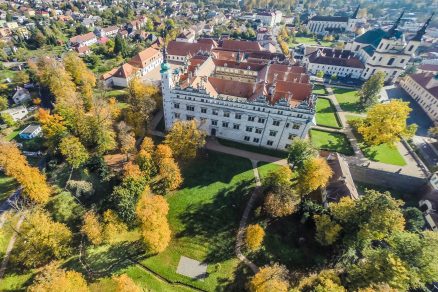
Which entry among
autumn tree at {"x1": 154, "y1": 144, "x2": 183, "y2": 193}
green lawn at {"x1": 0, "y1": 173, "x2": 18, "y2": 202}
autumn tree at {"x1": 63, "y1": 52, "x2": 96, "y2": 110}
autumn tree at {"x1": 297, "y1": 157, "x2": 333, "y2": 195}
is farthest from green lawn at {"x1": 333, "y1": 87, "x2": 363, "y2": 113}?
green lawn at {"x1": 0, "y1": 173, "x2": 18, "y2": 202}

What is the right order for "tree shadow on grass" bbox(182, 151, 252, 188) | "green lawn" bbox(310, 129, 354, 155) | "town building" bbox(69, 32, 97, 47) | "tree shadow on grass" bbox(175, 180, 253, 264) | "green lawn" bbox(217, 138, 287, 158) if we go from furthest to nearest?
1. "town building" bbox(69, 32, 97, 47)
2. "green lawn" bbox(310, 129, 354, 155)
3. "green lawn" bbox(217, 138, 287, 158)
4. "tree shadow on grass" bbox(182, 151, 252, 188)
5. "tree shadow on grass" bbox(175, 180, 253, 264)

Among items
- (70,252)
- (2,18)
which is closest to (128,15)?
(2,18)

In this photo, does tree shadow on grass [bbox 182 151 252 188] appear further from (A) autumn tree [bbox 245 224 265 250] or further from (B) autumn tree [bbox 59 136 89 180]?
(B) autumn tree [bbox 59 136 89 180]

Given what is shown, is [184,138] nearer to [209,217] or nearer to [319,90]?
[209,217]

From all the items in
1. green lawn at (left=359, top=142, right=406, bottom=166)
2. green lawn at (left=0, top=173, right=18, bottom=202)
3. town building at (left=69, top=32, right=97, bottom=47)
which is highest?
green lawn at (left=359, top=142, right=406, bottom=166)

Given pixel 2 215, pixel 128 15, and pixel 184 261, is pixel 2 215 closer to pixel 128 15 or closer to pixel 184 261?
pixel 184 261
